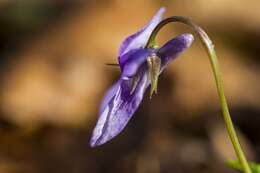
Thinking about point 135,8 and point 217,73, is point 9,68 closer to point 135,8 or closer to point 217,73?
point 135,8

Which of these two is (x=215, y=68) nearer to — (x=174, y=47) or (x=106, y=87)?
(x=174, y=47)

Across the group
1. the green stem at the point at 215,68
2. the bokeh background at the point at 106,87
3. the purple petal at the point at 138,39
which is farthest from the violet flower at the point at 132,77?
the bokeh background at the point at 106,87

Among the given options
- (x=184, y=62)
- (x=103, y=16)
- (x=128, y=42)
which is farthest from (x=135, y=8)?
(x=128, y=42)

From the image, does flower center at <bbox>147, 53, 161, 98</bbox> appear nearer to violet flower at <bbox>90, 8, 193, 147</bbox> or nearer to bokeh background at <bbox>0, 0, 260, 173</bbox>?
violet flower at <bbox>90, 8, 193, 147</bbox>

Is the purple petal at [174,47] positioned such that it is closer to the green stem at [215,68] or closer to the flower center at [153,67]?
the flower center at [153,67]

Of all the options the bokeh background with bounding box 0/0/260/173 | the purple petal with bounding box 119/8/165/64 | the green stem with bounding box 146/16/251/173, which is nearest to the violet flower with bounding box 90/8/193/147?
the purple petal with bounding box 119/8/165/64

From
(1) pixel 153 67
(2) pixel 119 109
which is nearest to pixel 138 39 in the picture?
(1) pixel 153 67
